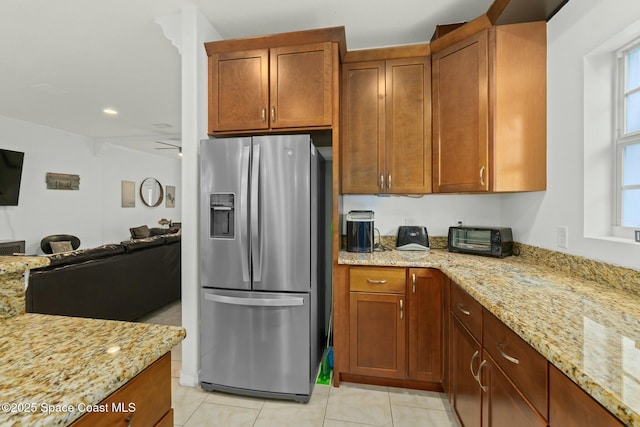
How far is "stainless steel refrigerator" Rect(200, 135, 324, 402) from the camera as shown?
183cm

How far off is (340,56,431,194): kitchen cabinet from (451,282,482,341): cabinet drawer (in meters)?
0.86

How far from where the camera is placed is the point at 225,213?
75.5 inches

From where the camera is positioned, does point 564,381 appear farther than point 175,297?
No

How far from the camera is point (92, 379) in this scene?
569 millimetres

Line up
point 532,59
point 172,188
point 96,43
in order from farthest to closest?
point 172,188 < point 96,43 < point 532,59

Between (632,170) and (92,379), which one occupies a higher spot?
(632,170)

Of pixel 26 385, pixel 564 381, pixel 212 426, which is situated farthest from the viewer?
pixel 212 426

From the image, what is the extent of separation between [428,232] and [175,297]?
10.3 ft

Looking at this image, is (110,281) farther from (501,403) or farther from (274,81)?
(501,403)

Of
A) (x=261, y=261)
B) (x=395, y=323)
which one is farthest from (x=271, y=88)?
(x=395, y=323)

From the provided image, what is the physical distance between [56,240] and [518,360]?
248 inches

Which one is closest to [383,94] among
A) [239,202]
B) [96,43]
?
[239,202]

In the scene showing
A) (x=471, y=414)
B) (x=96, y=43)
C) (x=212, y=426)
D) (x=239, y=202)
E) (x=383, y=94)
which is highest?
(x=96, y=43)

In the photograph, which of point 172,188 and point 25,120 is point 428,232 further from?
point 172,188
